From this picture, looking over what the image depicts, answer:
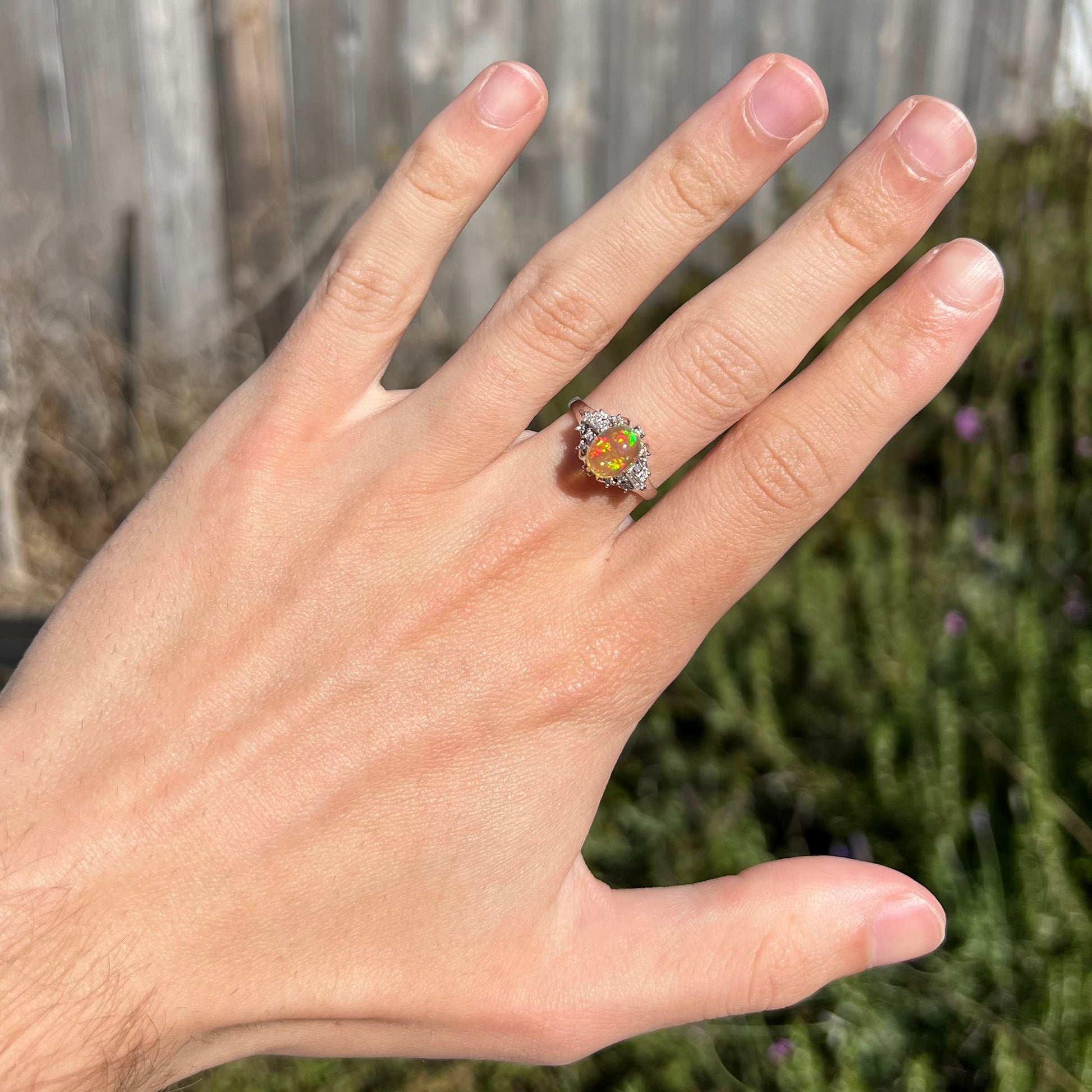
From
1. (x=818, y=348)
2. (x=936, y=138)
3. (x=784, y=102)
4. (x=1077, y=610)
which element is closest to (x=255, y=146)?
(x=818, y=348)

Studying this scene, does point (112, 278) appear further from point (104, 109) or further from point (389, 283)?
point (389, 283)

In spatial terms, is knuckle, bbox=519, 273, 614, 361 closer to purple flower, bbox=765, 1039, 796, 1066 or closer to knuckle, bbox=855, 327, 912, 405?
knuckle, bbox=855, 327, 912, 405

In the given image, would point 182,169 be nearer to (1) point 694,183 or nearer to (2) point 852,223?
(1) point 694,183

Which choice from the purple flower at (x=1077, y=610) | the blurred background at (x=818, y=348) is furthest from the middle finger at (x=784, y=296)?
the purple flower at (x=1077, y=610)

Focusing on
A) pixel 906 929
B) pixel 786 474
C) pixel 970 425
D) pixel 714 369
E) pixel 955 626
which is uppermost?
pixel 714 369

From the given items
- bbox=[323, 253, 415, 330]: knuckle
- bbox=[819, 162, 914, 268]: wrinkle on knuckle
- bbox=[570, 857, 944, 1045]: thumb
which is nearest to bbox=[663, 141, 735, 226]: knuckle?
bbox=[819, 162, 914, 268]: wrinkle on knuckle

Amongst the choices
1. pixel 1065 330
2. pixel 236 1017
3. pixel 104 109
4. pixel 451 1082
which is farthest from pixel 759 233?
pixel 236 1017
